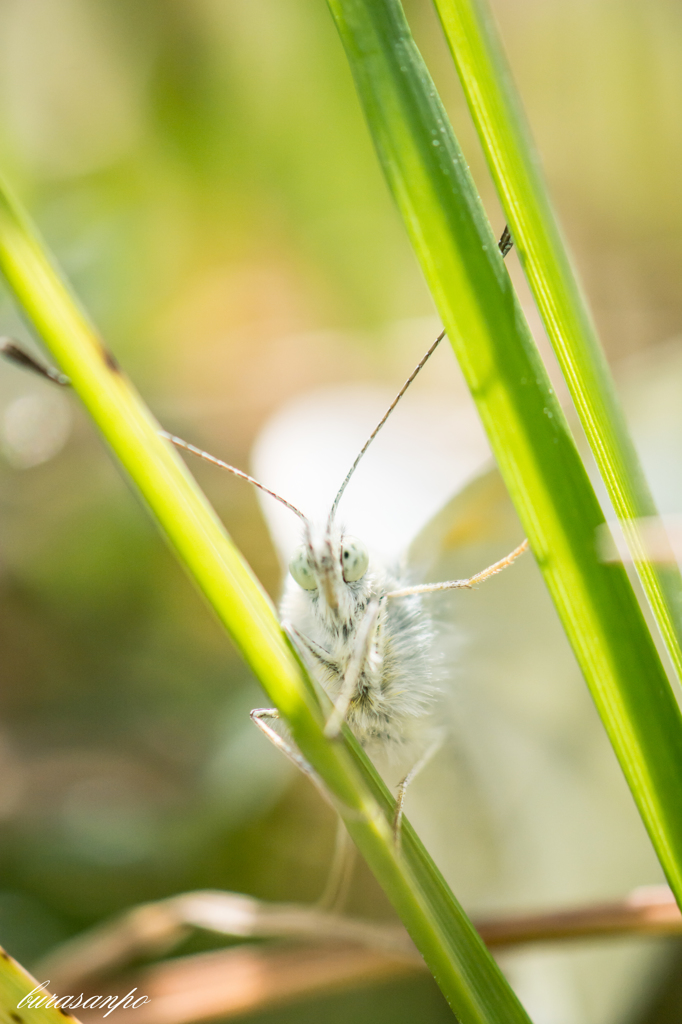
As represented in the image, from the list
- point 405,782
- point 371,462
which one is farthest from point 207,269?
point 405,782

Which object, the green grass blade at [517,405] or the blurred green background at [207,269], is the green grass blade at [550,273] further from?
the blurred green background at [207,269]

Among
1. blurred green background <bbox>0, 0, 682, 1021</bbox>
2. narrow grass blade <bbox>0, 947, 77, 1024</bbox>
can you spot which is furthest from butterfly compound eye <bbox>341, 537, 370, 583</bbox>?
blurred green background <bbox>0, 0, 682, 1021</bbox>

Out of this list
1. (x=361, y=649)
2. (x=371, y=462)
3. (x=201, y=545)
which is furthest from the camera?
(x=371, y=462)

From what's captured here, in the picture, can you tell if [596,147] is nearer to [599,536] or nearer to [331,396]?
[331,396]

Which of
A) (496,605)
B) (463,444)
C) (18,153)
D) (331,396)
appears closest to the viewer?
(496,605)

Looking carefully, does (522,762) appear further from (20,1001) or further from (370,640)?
(20,1001)

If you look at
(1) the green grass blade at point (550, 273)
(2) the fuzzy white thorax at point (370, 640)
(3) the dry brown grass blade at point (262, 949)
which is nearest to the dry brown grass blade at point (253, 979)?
(3) the dry brown grass blade at point (262, 949)

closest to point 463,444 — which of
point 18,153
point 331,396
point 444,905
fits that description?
point 331,396
